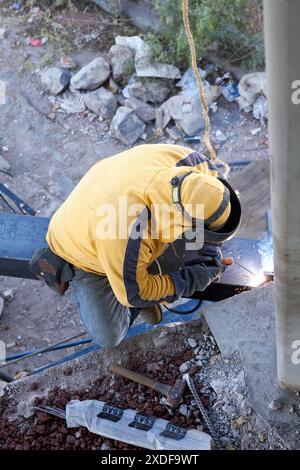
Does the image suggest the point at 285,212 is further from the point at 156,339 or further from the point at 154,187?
the point at 156,339

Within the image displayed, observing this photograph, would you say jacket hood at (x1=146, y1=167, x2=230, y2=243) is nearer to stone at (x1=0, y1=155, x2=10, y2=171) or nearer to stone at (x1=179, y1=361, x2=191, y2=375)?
stone at (x1=179, y1=361, x2=191, y2=375)

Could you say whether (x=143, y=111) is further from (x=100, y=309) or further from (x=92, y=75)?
(x=100, y=309)

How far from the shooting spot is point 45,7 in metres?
8.47

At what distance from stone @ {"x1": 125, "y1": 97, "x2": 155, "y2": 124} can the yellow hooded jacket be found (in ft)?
12.6

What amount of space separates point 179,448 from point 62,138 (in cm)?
505

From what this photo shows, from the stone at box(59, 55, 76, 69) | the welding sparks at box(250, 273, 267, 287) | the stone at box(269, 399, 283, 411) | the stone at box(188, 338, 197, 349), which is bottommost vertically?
the stone at box(188, 338, 197, 349)

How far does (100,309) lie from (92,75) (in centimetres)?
433

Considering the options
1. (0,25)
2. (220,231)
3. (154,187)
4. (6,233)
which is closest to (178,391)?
(220,231)

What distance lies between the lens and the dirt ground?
5.94 metres

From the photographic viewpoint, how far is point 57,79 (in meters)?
7.60

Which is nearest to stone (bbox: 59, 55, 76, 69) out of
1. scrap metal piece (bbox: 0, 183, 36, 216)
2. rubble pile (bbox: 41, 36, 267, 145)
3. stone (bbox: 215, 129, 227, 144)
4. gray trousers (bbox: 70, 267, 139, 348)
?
rubble pile (bbox: 41, 36, 267, 145)

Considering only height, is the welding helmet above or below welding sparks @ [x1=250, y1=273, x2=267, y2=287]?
above

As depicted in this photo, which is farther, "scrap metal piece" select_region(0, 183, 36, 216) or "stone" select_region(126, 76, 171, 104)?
"stone" select_region(126, 76, 171, 104)

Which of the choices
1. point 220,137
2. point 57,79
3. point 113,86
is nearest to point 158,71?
point 113,86
